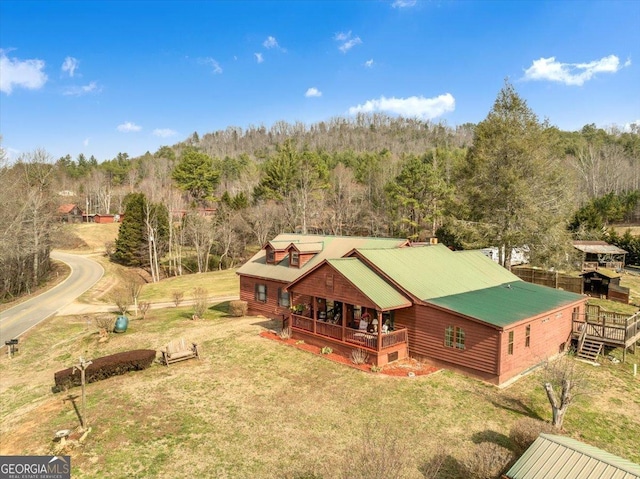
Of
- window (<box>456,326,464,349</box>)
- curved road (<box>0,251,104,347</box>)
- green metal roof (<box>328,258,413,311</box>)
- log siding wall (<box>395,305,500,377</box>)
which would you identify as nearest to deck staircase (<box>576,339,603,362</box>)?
log siding wall (<box>395,305,500,377</box>)

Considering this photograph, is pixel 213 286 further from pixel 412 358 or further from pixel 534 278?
pixel 534 278

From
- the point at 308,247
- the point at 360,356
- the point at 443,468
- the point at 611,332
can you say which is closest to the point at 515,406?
the point at 443,468

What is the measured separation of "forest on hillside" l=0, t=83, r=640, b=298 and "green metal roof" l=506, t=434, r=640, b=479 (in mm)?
25538

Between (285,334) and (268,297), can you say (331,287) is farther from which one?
(268,297)

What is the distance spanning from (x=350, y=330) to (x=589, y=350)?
12993 millimetres

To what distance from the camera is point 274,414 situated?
14.5 metres

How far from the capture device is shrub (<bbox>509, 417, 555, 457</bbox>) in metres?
11.5

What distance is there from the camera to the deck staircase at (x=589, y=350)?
2123 cm

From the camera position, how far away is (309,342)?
73.2 ft

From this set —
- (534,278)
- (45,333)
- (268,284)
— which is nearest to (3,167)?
(45,333)

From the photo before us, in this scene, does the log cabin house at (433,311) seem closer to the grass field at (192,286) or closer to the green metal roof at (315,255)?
the green metal roof at (315,255)

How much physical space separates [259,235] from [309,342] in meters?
38.3

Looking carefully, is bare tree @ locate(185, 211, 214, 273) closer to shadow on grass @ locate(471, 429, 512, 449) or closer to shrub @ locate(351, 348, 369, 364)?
shrub @ locate(351, 348, 369, 364)

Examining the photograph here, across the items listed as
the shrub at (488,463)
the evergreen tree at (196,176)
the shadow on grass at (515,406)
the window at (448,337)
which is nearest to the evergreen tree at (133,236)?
the evergreen tree at (196,176)
